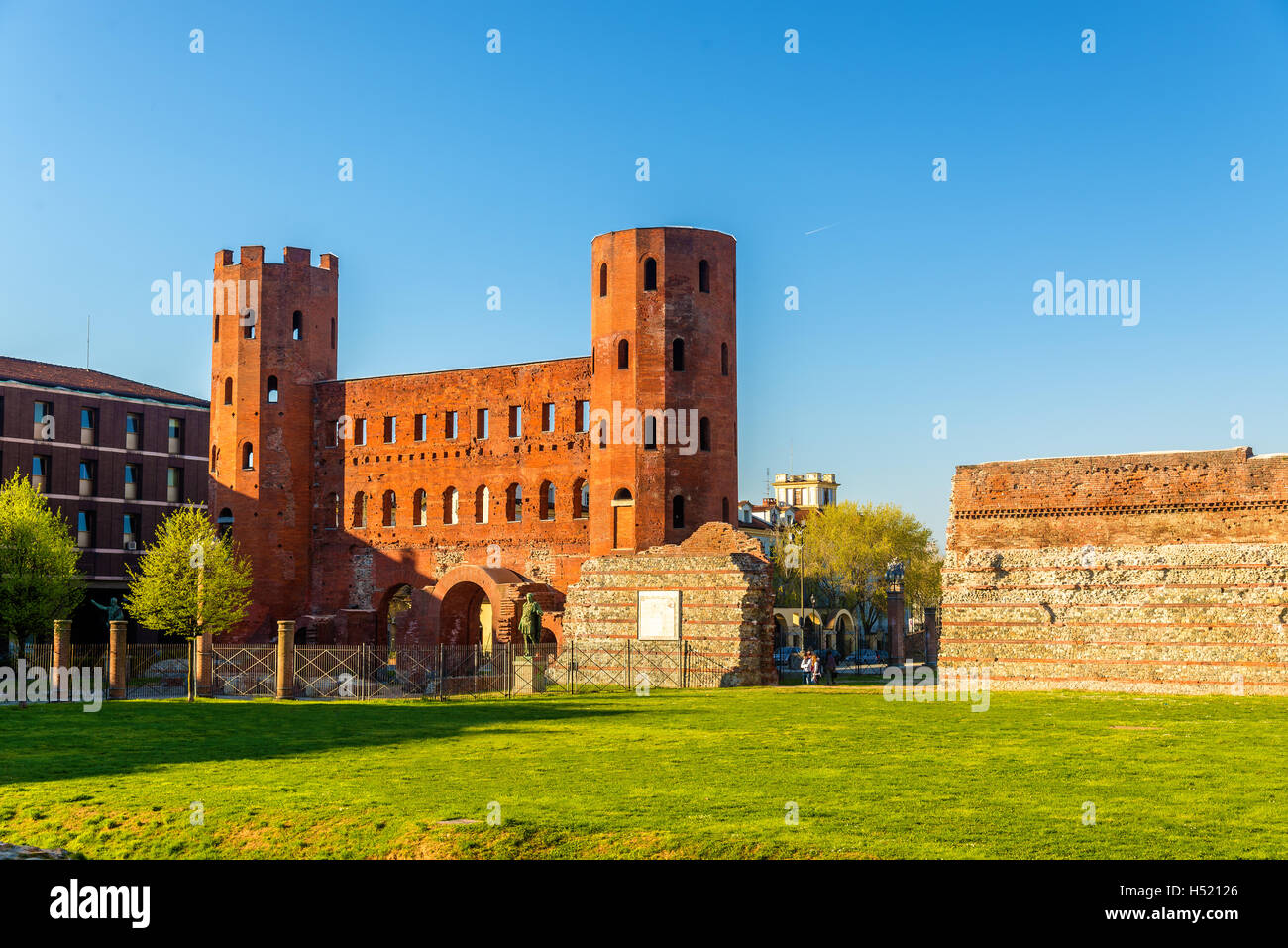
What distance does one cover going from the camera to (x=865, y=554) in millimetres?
66562

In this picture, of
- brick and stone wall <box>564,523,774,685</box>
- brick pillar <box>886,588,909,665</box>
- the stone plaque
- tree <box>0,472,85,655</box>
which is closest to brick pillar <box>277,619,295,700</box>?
brick and stone wall <box>564,523,774,685</box>

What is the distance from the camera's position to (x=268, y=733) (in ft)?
68.4

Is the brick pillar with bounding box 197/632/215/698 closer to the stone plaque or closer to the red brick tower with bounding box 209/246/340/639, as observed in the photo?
the stone plaque

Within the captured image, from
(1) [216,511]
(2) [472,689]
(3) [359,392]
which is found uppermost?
(3) [359,392]

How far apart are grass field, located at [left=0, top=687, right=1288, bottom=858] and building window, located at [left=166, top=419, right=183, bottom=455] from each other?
3832 centimetres

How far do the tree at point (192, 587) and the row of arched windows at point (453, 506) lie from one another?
402cm

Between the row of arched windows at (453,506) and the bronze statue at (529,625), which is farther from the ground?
the row of arched windows at (453,506)

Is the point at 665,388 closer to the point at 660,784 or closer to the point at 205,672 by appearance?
the point at 205,672

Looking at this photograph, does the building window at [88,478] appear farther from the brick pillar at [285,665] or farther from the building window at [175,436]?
the brick pillar at [285,665]

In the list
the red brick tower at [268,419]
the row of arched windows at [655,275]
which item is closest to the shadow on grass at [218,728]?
the row of arched windows at [655,275]

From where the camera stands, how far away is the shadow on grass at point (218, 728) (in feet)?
57.8
